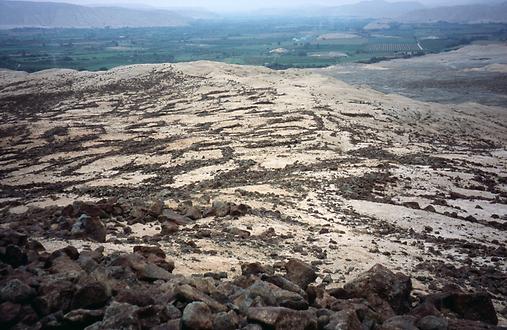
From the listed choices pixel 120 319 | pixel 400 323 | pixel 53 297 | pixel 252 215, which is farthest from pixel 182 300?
pixel 252 215

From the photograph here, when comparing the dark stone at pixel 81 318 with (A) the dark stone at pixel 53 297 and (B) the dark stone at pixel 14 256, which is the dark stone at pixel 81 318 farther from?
(B) the dark stone at pixel 14 256

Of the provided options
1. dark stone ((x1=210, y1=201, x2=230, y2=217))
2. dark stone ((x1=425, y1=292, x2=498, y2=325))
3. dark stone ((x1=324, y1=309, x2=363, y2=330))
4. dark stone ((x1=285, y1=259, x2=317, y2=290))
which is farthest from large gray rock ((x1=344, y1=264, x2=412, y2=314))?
dark stone ((x1=210, y1=201, x2=230, y2=217))

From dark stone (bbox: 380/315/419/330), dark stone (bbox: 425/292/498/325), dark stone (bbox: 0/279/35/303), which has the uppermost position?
dark stone (bbox: 0/279/35/303)

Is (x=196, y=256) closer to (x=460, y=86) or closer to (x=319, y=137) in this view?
(x=319, y=137)

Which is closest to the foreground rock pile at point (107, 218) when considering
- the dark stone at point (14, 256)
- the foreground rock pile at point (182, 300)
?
the foreground rock pile at point (182, 300)

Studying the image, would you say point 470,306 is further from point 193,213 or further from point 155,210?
point 155,210

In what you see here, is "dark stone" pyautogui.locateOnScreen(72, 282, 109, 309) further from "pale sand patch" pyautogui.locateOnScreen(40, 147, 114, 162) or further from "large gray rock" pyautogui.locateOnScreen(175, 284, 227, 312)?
"pale sand patch" pyautogui.locateOnScreen(40, 147, 114, 162)
